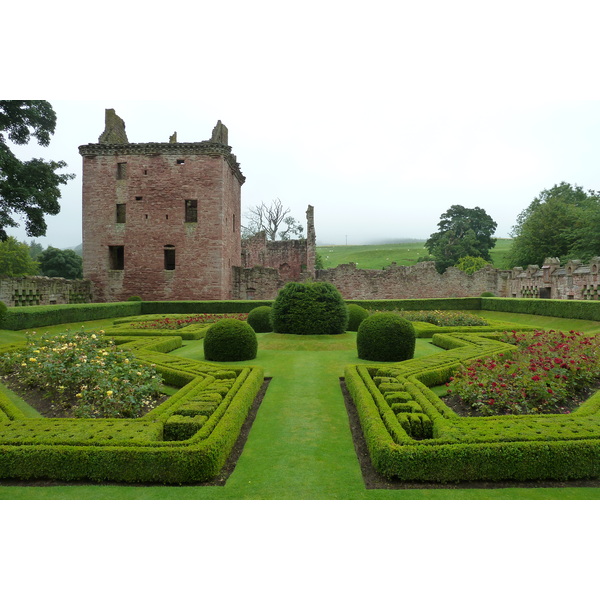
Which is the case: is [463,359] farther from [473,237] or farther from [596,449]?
[473,237]

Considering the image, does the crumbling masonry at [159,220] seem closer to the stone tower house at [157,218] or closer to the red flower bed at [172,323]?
the stone tower house at [157,218]

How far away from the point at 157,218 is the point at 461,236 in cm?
3671

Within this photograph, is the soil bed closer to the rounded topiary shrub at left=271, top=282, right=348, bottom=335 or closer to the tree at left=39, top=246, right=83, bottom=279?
the rounded topiary shrub at left=271, top=282, right=348, bottom=335

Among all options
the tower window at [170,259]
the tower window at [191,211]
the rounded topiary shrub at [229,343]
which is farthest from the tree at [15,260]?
the rounded topiary shrub at [229,343]

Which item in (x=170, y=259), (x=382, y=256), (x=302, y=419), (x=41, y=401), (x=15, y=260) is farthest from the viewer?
(x=382, y=256)

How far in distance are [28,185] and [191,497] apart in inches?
871

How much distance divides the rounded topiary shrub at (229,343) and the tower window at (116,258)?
18.8 m

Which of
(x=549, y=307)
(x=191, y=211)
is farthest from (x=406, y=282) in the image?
(x=191, y=211)

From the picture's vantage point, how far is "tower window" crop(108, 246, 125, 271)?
26.6 metres

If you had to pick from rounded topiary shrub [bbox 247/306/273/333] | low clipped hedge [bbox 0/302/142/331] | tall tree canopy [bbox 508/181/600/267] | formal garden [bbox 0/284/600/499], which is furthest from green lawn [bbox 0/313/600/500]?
tall tree canopy [bbox 508/181/600/267]

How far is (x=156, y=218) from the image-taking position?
26.2m

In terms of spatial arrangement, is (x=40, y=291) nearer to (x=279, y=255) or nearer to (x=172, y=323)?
(x=172, y=323)

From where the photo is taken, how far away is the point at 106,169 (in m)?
26.2

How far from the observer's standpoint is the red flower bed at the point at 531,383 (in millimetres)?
6551
